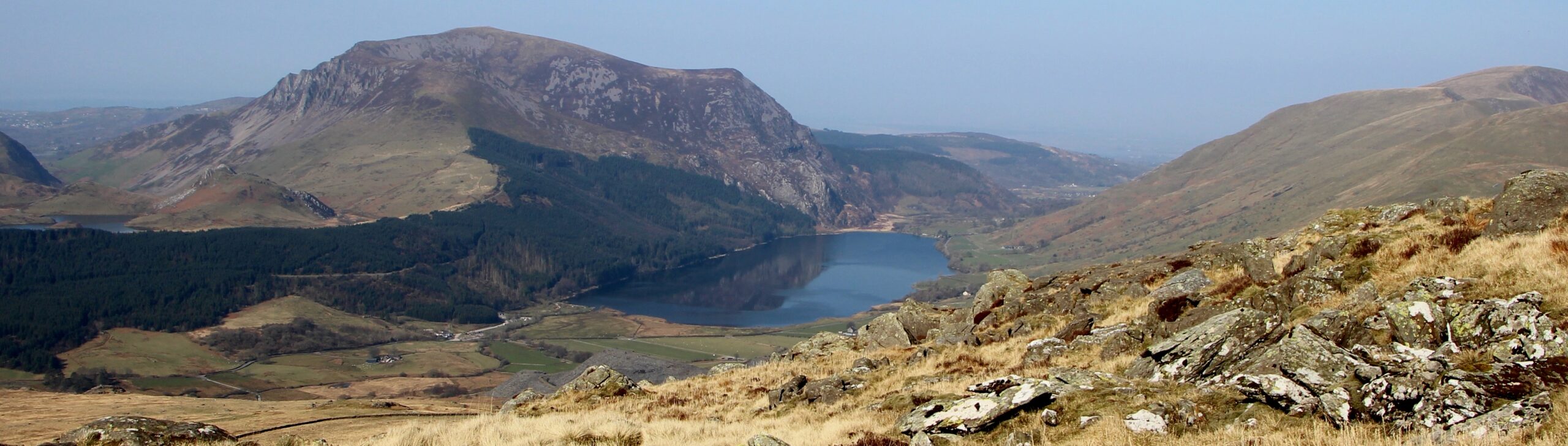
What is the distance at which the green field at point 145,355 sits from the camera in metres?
140

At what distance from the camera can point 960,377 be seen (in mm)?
24109

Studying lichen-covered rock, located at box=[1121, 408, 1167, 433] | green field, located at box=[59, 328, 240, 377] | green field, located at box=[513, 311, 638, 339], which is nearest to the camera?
lichen-covered rock, located at box=[1121, 408, 1167, 433]

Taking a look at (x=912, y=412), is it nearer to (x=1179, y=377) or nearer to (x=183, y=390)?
(x=1179, y=377)

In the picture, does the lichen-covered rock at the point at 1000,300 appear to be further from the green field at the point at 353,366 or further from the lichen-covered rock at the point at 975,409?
the green field at the point at 353,366

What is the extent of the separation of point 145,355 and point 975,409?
553 feet

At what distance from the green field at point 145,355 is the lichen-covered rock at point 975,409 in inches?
6036

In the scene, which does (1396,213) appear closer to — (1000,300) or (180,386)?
(1000,300)

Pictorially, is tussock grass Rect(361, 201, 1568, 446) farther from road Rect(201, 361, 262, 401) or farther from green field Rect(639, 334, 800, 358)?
green field Rect(639, 334, 800, 358)

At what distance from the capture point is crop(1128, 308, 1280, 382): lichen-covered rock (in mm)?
17500

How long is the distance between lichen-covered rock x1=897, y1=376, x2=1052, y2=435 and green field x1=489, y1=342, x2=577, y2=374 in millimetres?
136823

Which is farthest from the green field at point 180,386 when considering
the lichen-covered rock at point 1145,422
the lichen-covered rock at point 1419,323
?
the lichen-covered rock at point 1419,323

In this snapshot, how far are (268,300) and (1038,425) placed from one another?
213 m

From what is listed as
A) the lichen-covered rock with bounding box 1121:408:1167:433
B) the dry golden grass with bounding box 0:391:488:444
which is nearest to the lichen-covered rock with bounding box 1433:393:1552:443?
the lichen-covered rock with bounding box 1121:408:1167:433

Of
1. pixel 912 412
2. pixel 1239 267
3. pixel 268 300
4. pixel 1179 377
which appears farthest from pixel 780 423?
pixel 268 300
